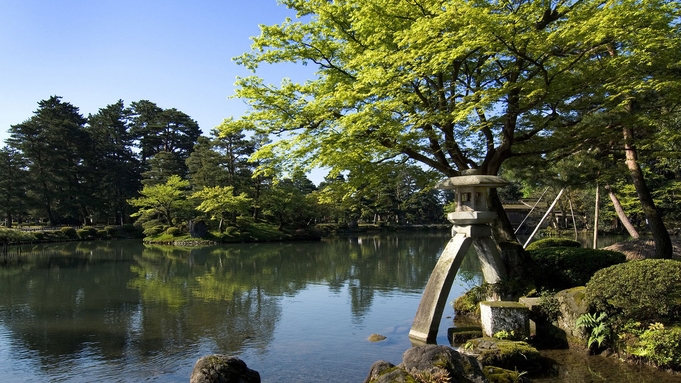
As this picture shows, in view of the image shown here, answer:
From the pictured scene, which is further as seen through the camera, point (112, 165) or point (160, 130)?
point (160, 130)

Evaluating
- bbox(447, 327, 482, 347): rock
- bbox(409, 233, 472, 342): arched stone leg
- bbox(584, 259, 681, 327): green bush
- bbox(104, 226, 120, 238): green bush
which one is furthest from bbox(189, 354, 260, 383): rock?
bbox(104, 226, 120, 238): green bush

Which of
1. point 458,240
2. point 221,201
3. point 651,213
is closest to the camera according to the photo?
point 458,240

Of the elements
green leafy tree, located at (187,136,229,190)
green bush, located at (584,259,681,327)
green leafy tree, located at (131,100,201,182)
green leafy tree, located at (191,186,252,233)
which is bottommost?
green bush, located at (584,259,681,327)

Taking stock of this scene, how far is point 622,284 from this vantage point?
20.5ft

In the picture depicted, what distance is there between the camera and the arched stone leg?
7.49 metres

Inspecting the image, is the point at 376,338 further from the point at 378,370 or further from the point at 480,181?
the point at 480,181

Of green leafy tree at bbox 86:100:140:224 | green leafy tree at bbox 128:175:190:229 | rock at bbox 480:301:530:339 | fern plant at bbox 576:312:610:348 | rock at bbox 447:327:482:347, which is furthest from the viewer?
green leafy tree at bbox 86:100:140:224

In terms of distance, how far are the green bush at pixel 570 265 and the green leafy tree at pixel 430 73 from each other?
97 centimetres

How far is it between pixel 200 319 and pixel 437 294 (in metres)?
5.21

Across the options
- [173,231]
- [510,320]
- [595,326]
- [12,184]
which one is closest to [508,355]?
[510,320]

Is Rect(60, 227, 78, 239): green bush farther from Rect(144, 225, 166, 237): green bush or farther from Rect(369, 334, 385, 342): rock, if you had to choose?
Rect(369, 334, 385, 342): rock

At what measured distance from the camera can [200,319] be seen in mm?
9641

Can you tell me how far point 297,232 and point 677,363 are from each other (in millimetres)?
32947

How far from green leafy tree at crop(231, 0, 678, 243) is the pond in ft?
11.1
